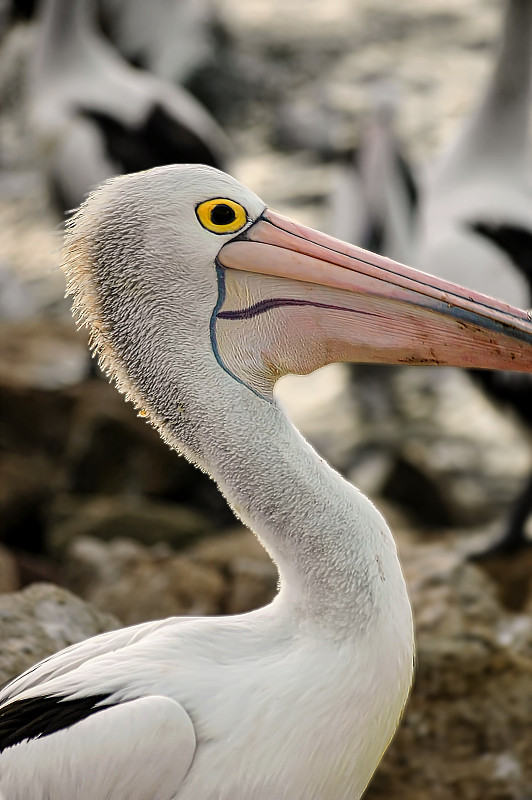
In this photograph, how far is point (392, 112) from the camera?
775 centimetres

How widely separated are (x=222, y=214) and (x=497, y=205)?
4195mm

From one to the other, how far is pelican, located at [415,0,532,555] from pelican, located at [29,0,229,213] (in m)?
1.65

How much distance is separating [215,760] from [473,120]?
5.36 meters

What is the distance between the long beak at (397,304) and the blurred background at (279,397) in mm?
694

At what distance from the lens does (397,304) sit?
2287mm

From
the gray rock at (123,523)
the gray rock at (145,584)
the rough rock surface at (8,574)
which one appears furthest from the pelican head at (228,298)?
the gray rock at (123,523)

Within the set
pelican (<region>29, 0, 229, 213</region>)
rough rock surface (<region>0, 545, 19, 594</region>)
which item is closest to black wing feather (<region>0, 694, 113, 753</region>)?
rough rock surface (<region>0, 545, 19, 594</region>)

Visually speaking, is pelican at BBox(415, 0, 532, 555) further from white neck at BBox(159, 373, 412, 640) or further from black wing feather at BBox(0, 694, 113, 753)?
black wing feather at BBox(0, 694, 113, 753)

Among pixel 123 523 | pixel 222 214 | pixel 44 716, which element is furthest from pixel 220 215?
pixel 123 523

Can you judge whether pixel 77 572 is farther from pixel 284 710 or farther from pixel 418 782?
pixel 284 710

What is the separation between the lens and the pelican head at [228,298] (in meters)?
2.28

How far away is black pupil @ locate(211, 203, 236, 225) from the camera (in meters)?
2.29

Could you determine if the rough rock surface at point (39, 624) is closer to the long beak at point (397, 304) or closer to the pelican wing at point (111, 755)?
the pelican wing at point (111, 755)

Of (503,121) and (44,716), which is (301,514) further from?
(503,121)
